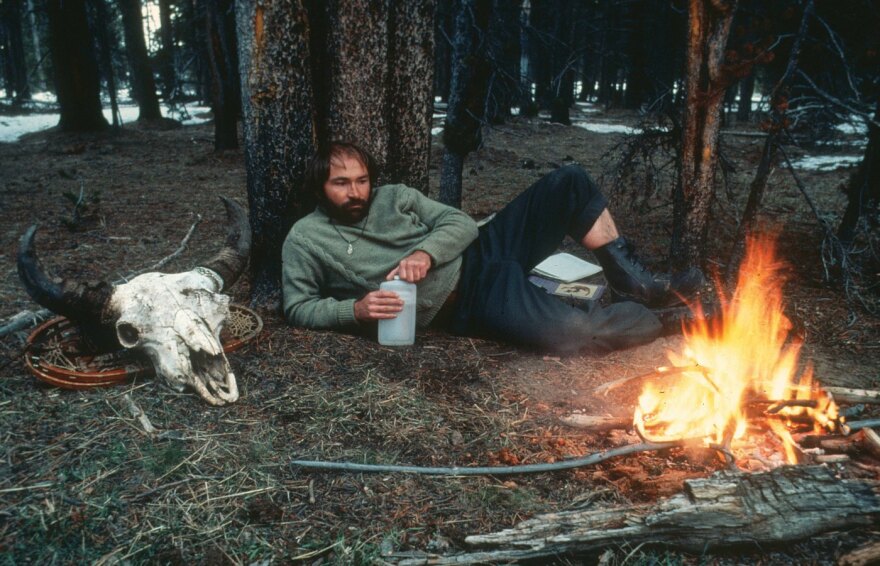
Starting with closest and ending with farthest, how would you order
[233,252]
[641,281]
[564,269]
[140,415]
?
[140,415], [233,252], [641,281], [564,269]

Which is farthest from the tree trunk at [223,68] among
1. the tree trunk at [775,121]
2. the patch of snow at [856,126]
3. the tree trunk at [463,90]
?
the patch of snow at [856,126]

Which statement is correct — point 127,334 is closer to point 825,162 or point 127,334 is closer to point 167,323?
point 167,323

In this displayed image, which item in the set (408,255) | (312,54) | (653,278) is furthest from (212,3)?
(653,278)

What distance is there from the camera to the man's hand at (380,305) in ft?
10.6

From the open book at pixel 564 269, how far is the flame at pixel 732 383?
1079 millimetres

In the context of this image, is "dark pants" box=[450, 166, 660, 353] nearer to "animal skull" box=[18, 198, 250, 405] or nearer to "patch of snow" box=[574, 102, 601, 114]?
"animal skull" box=[18, 198, 250, 405]

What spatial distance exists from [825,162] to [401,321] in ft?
37.4

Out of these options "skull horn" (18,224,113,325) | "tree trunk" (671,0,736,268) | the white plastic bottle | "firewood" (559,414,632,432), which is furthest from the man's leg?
"skull horn" (18,224,113,325)

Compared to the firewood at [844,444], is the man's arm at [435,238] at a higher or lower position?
higher

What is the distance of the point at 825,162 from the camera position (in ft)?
36.6

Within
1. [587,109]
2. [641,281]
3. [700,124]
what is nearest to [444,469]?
[641,281]

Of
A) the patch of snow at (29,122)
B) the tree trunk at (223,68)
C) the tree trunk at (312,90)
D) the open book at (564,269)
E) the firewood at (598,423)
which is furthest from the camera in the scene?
the patch of snow at (29,122)

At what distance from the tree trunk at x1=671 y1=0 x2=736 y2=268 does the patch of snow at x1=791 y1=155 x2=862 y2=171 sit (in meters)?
7.89

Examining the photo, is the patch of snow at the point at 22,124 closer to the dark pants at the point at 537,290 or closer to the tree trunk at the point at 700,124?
the dark pants at the point at 537,290
